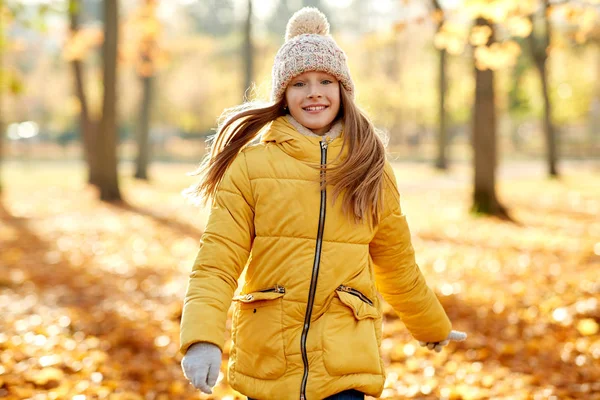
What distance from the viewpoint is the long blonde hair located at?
97.7 inches

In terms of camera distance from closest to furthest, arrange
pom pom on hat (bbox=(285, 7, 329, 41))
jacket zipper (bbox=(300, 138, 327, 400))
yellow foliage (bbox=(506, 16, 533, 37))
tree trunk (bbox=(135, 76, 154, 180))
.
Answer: jacket zipper (bbox=(300, 138, 327, 400))
pom pom on hat (bbox=(285, 7, 329, 41))
yellow foliage (bbox=(506, 16, 533, 37))
tree trunk (bbox=(135, 76, 154, 180))

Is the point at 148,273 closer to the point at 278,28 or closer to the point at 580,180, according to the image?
the point at 580,180

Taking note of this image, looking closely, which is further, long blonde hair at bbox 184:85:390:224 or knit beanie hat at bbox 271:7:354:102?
knit beanie hat at bbox 271:7:354:102

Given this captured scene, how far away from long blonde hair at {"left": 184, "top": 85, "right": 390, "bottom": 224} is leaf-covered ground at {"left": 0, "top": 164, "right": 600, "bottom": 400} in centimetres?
224

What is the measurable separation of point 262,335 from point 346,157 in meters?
0.73

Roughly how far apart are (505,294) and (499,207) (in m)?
6.50

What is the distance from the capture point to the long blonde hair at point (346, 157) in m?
2.48

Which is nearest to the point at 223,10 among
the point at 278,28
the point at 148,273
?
the point at 278,28

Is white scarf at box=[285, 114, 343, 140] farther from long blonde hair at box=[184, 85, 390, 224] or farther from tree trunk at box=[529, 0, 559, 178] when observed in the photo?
tree trunk at box=[529, 0, 559, 178]

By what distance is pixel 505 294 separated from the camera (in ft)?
23.2

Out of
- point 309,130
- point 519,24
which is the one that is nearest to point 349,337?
point 309,130

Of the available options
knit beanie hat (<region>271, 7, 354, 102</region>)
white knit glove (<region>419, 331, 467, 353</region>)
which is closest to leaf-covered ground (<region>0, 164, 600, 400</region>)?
white knit glove (<region>419, 331, 467, 353</region>)

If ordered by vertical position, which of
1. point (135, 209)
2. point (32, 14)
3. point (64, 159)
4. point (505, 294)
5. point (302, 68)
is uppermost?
point (32, 14)

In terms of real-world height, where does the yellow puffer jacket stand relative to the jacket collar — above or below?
below
